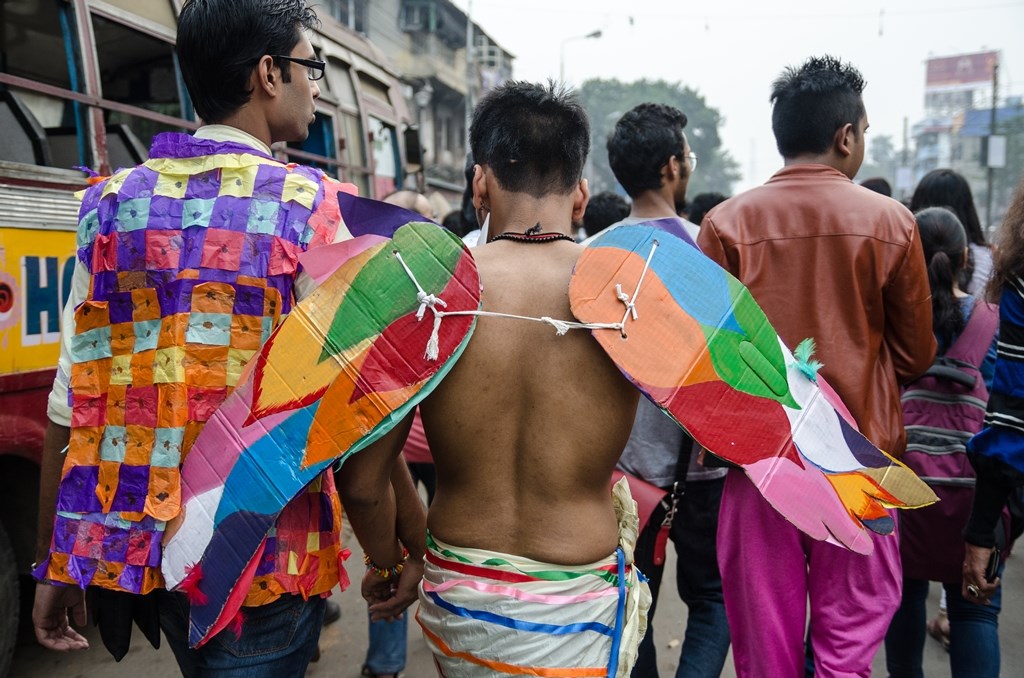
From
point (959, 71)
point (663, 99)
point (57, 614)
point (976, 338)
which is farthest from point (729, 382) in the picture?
point (959, 71)

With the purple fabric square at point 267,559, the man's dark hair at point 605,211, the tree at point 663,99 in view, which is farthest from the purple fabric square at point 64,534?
the tree at point 663,99

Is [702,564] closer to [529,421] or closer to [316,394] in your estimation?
[529,421]

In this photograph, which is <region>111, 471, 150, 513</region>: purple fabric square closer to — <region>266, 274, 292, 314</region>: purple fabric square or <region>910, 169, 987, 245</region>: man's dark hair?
<region>266, 274, 292, 314</region>: purple fabric square

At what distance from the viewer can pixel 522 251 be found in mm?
1417

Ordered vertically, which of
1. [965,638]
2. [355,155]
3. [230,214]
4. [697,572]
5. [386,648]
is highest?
[355,155]

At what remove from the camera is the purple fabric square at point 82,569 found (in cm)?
137

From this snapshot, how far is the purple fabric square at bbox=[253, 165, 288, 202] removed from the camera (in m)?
1.37

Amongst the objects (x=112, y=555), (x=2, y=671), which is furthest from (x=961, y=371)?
(x=2, y=671)

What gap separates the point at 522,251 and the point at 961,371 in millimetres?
1840

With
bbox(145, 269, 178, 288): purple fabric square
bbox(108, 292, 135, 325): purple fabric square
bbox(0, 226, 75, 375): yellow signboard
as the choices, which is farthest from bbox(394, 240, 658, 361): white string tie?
bbox(0, 226, 75, 375): yellow signboard

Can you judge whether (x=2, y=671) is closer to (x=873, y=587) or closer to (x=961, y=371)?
(x=873, y=587)

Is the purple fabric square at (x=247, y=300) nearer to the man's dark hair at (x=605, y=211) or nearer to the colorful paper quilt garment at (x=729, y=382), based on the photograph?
the colorful paper quilt garment at (x=729, y=382)

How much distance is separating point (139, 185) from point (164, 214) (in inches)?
3.3

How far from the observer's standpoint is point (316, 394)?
4.14ft
